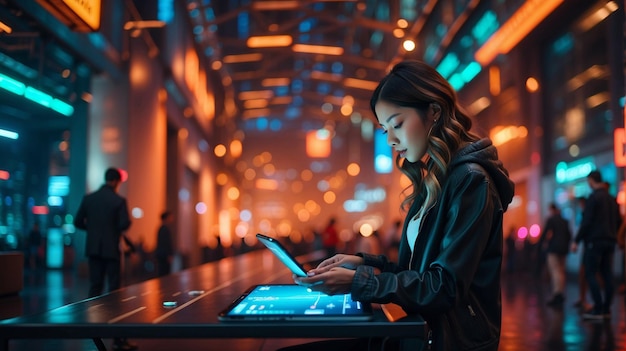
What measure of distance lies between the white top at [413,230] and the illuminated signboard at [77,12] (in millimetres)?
5617

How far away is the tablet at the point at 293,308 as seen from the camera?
168 cm

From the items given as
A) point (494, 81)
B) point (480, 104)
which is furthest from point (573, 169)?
point (480, 104)

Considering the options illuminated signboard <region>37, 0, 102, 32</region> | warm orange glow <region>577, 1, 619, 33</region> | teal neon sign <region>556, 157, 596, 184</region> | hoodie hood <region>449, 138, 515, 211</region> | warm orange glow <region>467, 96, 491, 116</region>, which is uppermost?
warm orange glow <region>577, 1, 619, 33</region>

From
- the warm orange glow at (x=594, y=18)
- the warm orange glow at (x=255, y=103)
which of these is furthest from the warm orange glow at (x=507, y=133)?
the warm orange glow at (x=255, y=103)

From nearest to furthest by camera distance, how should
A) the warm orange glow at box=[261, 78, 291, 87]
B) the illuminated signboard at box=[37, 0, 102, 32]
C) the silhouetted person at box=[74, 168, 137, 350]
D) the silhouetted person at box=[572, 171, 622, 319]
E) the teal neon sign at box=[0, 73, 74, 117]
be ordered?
the silhouetted person at box=[74, 168, 137, 350]
the illuminated signboard at box=[37, 0, 102, 32]
the silhouetted person at box=[572, 171, 622, 319]
the teal neon sign at box=[0, 73, 74, 117]
the warm orange glow at box=[261, 78, 291, 87]

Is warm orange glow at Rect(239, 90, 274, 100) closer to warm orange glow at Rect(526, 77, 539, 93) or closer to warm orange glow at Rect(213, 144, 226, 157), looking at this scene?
warm orange glow at Rect(213, 144, 226, 157)

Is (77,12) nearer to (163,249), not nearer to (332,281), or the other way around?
(163,249)

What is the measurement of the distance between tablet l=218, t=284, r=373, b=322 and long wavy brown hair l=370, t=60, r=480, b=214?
1.24 ft

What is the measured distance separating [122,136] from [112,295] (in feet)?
41.1

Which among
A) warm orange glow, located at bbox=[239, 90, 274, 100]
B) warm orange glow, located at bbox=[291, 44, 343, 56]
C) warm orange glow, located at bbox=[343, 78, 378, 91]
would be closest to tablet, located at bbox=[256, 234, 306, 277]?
warm orange glow, located at bbox=[291, 44, 343, 56]

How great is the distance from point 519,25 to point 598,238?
7.77m

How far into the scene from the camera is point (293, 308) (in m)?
1.83

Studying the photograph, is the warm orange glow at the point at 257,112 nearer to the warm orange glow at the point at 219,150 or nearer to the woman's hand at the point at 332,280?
the warm orange glow at the point at 219,150

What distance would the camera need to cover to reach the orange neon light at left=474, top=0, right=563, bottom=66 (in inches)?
500
